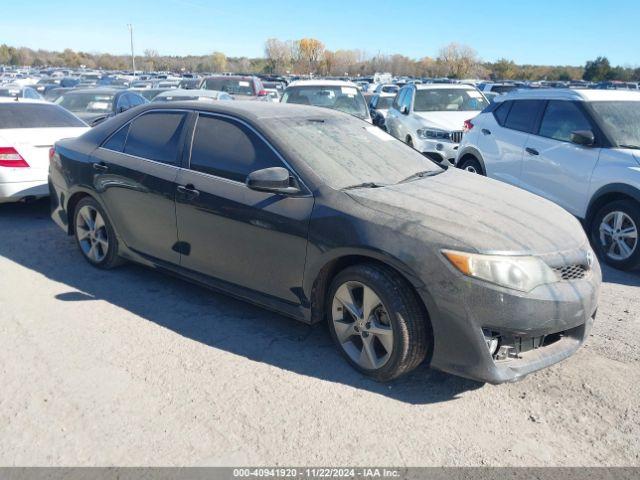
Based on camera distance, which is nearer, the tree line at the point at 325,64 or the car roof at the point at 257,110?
the car roof at the point at 257,110

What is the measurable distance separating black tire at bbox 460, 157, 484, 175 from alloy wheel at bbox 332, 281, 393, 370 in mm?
5133

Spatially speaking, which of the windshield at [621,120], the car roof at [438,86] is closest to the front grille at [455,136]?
the car roof at [438,86]

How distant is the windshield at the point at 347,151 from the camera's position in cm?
393

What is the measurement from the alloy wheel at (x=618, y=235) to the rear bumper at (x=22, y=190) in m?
6.46

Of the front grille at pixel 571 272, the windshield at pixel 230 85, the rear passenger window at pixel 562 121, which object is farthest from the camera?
the windshield at pixel 230 85

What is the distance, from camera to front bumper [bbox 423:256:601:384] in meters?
3.11

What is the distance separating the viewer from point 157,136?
4.80 meters

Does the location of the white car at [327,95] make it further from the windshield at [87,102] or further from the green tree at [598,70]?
the green tree at [598,70]

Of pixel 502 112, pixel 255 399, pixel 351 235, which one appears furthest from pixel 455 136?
pixel 255 399

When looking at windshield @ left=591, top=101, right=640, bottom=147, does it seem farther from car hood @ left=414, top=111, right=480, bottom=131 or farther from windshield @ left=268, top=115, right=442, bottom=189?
car hood @ left=414, top=111, right=480, bottom=131

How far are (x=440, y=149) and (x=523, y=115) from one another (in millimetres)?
2871

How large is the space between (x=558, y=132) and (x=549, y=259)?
390cm

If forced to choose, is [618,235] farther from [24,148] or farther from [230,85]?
[230,85]

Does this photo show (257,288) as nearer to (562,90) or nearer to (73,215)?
(73,215)
